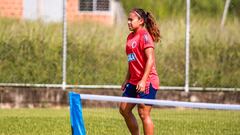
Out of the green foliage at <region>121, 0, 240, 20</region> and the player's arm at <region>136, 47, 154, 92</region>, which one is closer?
the player's arm at <region>136, 47, 154, 92</region>

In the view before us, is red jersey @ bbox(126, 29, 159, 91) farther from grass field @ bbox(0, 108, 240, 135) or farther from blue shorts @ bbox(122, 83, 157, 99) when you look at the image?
grass field @ bbox(0, 108, 240, 135)

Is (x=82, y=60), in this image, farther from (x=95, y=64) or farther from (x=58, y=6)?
(x=58, y=6)

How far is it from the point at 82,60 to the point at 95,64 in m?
0.35

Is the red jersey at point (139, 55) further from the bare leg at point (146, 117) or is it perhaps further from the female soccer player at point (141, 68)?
the bare leg at point (146, 117)

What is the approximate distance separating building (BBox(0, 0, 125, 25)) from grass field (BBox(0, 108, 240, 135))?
22.9ft

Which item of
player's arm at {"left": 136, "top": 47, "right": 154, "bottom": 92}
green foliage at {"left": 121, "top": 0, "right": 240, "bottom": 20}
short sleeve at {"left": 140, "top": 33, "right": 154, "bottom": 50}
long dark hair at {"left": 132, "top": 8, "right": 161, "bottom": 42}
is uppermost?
green foliage at {"left": 121, "top": 0, "right": 240, "bottom": 20}

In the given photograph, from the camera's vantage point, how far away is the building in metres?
21.7

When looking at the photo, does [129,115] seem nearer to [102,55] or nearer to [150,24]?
[150,24]

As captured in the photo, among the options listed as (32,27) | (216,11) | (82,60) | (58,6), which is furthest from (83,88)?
(216,11)

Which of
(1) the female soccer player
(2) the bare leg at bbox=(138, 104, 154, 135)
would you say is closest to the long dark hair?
(1) the female soccer player

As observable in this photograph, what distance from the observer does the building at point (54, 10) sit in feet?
71.1

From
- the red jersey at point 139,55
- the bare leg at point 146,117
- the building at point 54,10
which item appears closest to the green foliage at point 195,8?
the building at point 54,10

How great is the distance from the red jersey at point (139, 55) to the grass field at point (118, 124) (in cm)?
117

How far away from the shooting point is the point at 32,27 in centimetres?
2059
